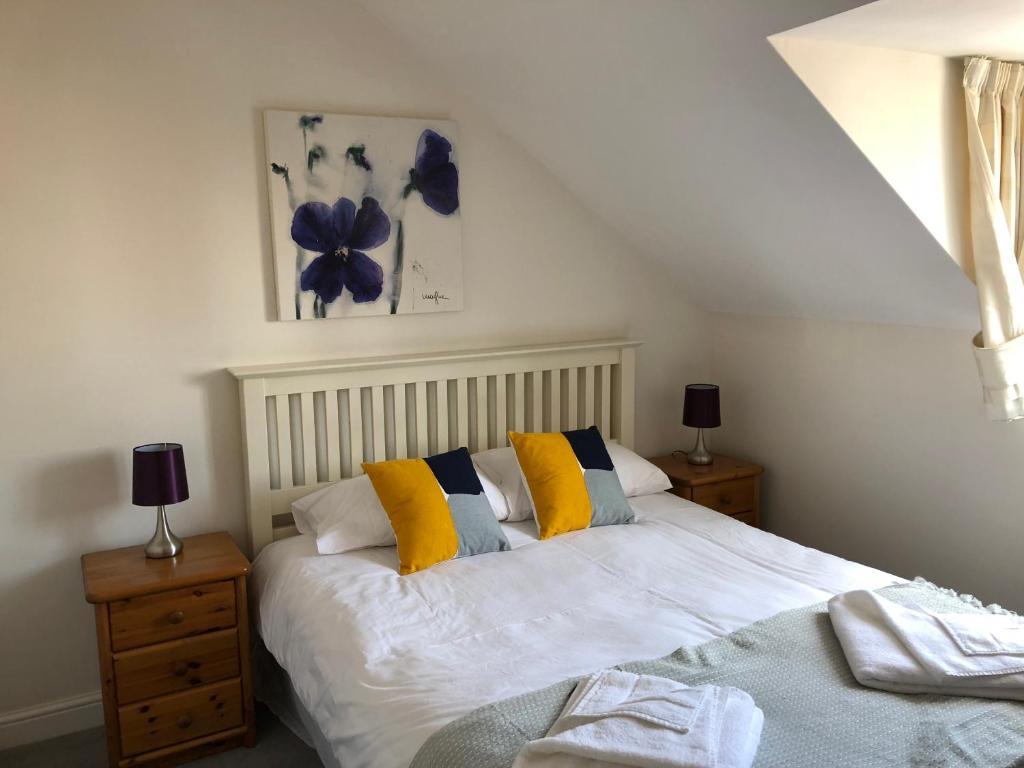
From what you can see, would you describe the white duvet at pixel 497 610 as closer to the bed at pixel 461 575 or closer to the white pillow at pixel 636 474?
the bed at pixel 461 575

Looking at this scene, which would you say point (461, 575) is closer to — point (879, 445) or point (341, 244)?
point (341, 244)

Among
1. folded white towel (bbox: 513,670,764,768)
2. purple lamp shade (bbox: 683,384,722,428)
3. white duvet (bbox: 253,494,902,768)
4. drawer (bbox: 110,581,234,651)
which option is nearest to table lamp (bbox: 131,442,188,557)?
drawer (bbox: 110,581,234,651)

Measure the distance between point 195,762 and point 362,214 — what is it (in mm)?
1913

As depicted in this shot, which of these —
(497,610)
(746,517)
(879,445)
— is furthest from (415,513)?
(879,445)

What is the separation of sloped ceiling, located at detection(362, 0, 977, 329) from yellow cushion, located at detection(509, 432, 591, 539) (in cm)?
105

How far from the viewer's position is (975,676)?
1.84 meters

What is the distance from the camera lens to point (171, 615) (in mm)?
2564

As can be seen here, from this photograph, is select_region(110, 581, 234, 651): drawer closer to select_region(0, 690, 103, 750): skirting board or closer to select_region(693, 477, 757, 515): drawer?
select_region(0, 690, 103, 750): skirting board

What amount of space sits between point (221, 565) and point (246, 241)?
3.63 ft

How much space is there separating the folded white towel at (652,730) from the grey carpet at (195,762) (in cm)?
128

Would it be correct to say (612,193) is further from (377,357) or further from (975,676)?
(975,676)

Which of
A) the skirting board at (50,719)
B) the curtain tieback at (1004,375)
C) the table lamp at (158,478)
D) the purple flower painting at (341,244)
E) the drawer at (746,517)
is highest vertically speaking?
the purple flower painting at (341,244)

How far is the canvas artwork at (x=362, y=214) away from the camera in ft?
9.77
